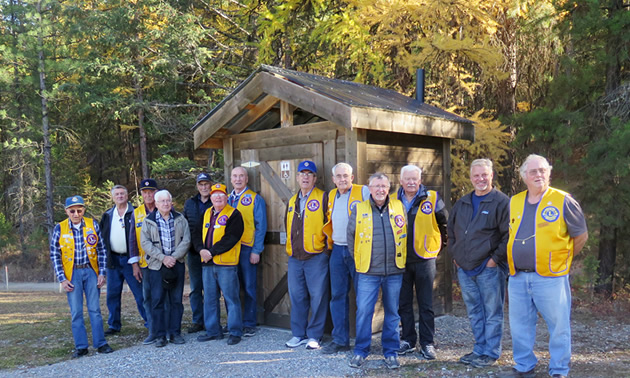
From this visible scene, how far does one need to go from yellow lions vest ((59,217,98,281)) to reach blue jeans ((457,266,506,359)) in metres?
3.80

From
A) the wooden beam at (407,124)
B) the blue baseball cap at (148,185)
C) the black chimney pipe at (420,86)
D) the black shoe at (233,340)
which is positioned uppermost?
the black chimney pipe at (420,86)

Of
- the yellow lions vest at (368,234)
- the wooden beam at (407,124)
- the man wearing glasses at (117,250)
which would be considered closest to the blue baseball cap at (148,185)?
the man wearing glasses at (117,250)

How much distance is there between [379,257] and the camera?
482 centimetres

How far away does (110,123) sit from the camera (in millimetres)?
19375

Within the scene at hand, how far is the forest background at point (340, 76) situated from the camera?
800 cm

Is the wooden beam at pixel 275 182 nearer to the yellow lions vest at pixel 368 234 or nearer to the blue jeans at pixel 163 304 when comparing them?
the blue jeans at pixel 163 304

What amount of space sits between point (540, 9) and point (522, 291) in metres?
6.01

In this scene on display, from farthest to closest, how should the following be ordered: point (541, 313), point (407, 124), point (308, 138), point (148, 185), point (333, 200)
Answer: point (148, 185) < point (308, 138) < point (407, 124) < point (333, 200) < point (541, 313)

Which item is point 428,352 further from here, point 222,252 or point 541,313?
point 222,252

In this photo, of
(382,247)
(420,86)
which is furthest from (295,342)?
(420,86)

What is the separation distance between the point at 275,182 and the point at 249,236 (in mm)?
748

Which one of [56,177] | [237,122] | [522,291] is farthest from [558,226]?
[56,177]

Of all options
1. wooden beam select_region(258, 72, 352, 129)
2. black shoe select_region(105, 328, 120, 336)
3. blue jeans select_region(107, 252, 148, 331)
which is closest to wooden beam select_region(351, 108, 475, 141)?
wooden beam select_region(258, 72, 352, 129)

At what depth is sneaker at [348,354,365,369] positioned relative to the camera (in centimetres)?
488
